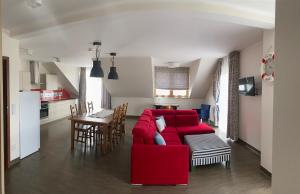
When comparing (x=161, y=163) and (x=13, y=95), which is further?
(x=13, y=95)

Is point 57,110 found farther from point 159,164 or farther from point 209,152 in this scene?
point 209,152

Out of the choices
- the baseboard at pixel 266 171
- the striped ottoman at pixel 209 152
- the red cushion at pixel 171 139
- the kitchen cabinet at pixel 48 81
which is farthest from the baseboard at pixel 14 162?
the kitchen cabinet at pixel 48 81

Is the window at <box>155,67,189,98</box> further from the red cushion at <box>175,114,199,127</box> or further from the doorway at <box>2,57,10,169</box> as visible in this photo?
the doorway at <box>2,57,10,169</box>

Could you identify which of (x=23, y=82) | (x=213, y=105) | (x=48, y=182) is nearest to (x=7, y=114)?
(x=48, y=182)

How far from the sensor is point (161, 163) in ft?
10.9

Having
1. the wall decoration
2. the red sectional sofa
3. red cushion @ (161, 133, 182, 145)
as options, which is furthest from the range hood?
the wall decoration

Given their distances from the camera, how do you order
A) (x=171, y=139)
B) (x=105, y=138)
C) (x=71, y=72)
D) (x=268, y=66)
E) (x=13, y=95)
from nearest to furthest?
(x=268, y=66), (x=13, y=95), (x=171, y=139), (x=105, y=138), (x=71, y=72)

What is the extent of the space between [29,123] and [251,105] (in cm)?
527

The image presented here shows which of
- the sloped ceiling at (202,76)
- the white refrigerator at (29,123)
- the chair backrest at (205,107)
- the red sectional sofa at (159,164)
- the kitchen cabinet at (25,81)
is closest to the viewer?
the red sectional sofa at (159,164)

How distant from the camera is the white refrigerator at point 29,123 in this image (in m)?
4.38

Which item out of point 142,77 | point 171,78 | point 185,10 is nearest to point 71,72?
point 142,77

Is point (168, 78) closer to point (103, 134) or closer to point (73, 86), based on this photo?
point (73, 86)

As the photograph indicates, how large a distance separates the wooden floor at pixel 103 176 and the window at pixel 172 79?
195 inches

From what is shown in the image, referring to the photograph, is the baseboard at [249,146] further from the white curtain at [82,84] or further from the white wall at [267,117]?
the white curtain at [82,84]
